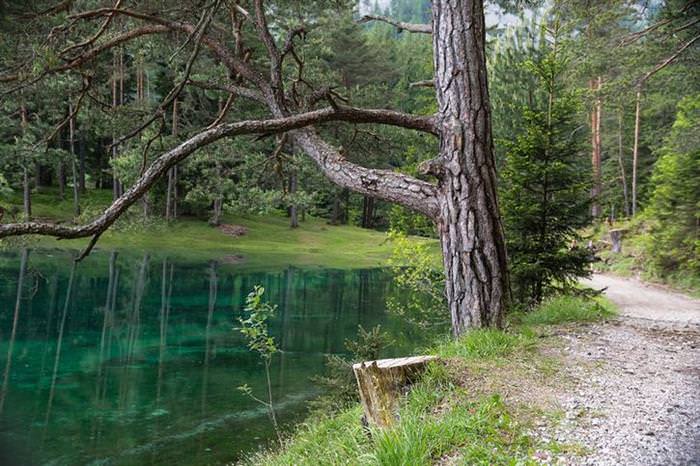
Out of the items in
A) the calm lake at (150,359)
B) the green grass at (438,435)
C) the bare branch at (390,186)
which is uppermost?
the bare branch at (390,186)

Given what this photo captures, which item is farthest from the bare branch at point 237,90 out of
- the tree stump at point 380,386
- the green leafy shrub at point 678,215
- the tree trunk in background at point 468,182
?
the green leafy shrub at point 678,215

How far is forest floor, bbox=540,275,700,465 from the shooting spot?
124 inches

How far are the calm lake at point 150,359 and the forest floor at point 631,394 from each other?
17.1ft

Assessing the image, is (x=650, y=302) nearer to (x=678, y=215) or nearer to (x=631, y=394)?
(x=678, y=215)

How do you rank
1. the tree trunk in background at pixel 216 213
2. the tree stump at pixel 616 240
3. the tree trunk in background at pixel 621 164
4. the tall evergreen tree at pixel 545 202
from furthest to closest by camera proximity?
1. the tree trunk in background at pixel 216 213
2. the tree trunk in background at pixel 621 164
3. the tree stump at pixel 616 240
4. the tall evergreen tree at pixel 545 202

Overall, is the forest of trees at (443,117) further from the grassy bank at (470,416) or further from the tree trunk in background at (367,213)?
the tree trunk in background at (367,213)

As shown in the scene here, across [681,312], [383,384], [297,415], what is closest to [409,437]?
[383,384]

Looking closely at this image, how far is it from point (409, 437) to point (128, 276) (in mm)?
21727

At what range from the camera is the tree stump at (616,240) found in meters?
23.8

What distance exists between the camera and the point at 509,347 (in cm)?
518

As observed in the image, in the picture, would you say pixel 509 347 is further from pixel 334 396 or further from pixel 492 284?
pixel 334 396

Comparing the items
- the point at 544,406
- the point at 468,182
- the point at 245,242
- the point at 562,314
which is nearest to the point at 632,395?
the point at 544,406

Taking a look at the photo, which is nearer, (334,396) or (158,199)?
(334,396)

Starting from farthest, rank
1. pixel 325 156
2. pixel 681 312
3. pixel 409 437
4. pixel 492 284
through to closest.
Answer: pixel 681 312, pixel 325 156, pixel 492 284, pixel 409 437
